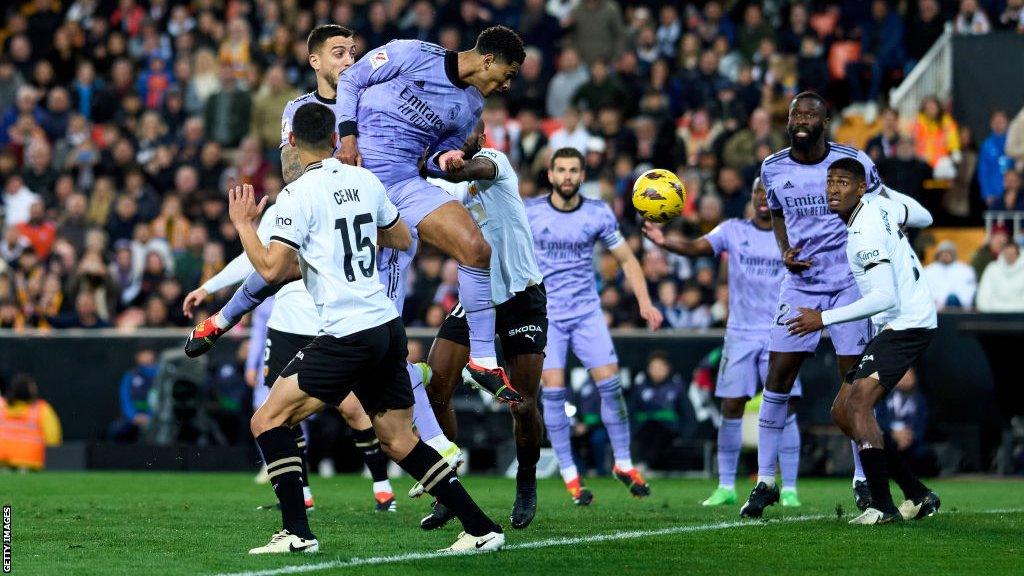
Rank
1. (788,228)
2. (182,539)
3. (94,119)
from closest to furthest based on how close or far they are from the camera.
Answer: (182,539)
(788,228)
(94,119)

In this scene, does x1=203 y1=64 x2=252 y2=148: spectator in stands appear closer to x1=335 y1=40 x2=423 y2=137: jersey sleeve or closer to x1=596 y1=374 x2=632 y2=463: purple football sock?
x1=596 y1=374 x2=632 y2=463: purple football sock

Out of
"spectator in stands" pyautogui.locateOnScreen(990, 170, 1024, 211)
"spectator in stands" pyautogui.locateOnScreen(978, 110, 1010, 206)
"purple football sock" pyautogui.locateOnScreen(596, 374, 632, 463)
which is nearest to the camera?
"purple football sock" pyautogui.locateOnScreen(596, 374, 632, 463)

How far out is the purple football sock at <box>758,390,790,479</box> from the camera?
38.1ft

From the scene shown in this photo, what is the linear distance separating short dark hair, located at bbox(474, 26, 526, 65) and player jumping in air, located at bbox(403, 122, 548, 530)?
604 mm

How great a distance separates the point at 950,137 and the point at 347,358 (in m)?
14.0

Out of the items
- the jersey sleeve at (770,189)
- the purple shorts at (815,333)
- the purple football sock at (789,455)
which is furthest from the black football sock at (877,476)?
the purple football sock at (789,455)

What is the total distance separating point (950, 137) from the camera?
20.4 m

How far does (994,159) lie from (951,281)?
2.41m

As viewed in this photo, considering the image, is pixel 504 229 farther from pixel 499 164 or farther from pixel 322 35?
pixel 322 35

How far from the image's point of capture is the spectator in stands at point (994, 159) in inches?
777

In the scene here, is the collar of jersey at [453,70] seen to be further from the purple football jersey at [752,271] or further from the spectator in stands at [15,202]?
the spectator in stands at [15,202]

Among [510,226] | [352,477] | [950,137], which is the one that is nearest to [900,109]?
[950,137]

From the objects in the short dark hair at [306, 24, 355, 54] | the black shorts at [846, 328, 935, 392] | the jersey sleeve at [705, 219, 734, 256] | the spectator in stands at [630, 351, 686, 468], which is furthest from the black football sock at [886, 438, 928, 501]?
the spectator in stands at [630, 351, 686, 468]

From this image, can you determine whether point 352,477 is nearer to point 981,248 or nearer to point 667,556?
point 981,248
